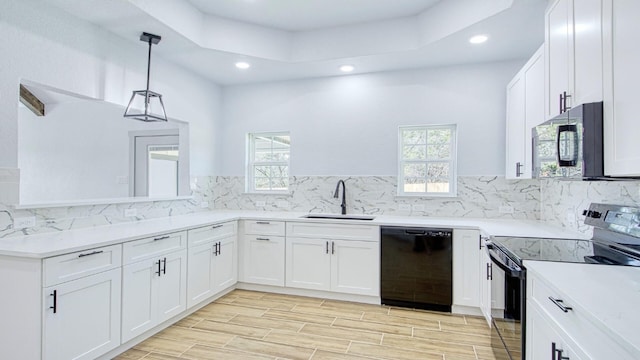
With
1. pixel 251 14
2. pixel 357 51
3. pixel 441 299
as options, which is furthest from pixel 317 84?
pixel 441 299

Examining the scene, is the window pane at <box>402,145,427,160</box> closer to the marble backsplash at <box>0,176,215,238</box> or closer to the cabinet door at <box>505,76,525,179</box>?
the cabinet door at <box>505,76,525,179</box>

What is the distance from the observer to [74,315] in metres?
2.11

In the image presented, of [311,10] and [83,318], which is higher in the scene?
[311,10]

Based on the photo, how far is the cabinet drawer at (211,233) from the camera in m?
3.22

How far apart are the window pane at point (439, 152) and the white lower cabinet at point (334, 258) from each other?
121 centimetres

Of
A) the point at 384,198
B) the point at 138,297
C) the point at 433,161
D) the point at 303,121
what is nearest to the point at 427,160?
the point at 433,161

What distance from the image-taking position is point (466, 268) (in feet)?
10.6

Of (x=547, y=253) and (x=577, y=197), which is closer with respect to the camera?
(x=547, y=253)

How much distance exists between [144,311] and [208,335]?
0.56m

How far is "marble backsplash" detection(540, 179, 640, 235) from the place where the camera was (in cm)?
212

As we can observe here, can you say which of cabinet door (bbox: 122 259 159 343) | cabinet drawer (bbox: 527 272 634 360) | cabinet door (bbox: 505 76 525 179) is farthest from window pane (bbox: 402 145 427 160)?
cabinet door (bbox: 122 259 159 343)

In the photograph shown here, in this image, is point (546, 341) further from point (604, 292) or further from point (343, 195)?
point (343, 195)

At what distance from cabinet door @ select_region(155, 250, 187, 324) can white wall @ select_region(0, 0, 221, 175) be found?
1329 mm

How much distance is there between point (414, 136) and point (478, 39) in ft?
4.13
